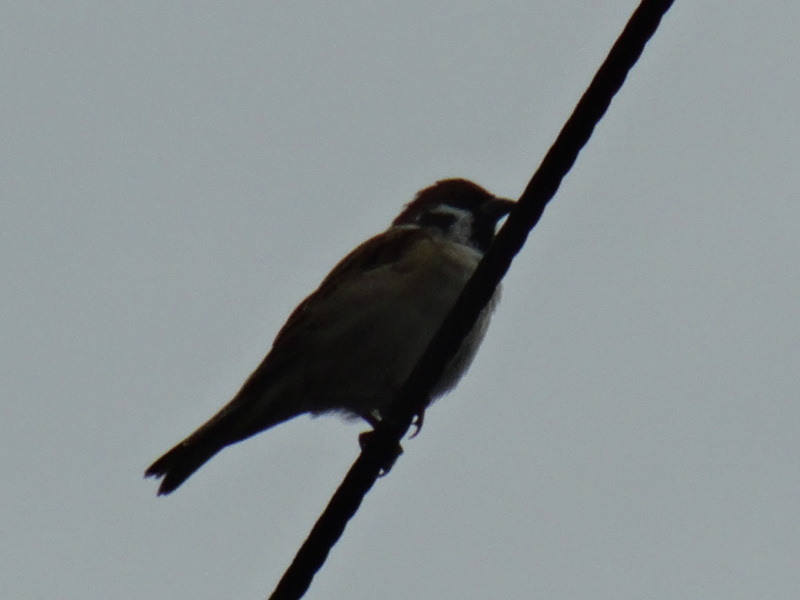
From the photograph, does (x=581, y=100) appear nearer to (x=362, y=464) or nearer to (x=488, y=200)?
(x=362, y=464)

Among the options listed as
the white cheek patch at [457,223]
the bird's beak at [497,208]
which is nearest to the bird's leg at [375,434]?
the white cheek patch at [457,223]

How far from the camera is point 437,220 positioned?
7.61 meters

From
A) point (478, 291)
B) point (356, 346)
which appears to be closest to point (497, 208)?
point (356, 346)

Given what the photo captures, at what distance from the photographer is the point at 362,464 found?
13.9 feet

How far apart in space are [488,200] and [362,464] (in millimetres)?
3555

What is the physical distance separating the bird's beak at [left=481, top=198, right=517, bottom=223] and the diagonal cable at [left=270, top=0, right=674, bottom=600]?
9.97ft

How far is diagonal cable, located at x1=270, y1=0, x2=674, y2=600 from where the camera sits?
11.0ft

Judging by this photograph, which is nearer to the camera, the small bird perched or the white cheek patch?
the small bird perched

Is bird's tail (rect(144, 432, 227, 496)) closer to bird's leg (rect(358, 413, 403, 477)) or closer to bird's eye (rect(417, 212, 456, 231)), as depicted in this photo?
bird's leg (rect(358, 413, 403, 477))

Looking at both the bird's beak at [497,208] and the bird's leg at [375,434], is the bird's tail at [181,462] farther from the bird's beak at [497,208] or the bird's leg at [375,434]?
the bird's beak at [497,208]

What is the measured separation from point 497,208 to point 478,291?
3556mm

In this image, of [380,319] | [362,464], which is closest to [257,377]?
[380,319]

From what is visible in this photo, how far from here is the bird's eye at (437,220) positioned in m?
7.54

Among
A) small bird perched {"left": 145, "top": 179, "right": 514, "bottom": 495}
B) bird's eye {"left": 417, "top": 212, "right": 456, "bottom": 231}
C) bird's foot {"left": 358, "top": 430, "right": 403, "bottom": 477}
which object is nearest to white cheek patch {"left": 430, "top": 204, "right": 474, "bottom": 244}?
bird's eye {"left": 417, "top": 212, "right": 456, "bottom": 231}
